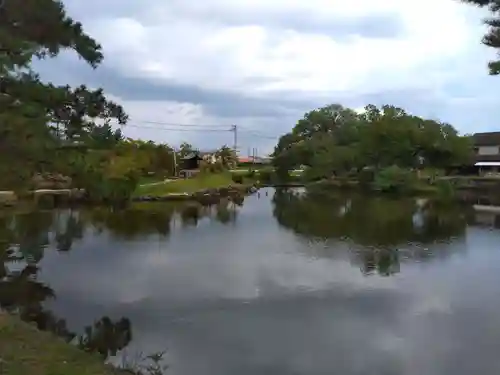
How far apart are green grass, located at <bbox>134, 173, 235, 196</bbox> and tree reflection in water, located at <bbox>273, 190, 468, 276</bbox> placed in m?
5.64

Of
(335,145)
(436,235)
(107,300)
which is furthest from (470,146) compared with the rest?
(107,300)

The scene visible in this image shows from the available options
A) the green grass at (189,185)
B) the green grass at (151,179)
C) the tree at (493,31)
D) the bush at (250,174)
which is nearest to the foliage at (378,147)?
the bush at (250,174)

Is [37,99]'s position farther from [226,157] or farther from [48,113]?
[226,157]

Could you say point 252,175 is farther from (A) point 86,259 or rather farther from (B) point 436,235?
(A) point 86,259

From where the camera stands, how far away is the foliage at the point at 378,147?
39062 mm

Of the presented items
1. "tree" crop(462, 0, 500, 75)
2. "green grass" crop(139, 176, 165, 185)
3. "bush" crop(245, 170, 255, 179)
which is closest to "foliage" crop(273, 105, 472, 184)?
"bush" crop(245, 170, 255, 179)

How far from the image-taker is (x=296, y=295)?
34.0 feet

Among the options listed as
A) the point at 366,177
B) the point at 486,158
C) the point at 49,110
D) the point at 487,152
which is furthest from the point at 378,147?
the point at 49,110

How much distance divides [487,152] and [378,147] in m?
11.1

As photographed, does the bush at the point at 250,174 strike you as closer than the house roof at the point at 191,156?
Yes

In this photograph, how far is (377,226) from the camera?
65.5ft

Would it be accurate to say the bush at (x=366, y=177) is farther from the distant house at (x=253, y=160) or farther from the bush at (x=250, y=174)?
the distant house at (x=253, y=160)

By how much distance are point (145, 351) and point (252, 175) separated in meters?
42.4

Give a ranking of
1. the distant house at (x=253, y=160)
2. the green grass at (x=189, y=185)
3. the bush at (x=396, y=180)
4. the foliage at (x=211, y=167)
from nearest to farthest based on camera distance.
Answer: the green grass at (x=189, y=185)
the bush at (x=396, y=180)
the foliage at (x=211, y=167)
the distant house at (x=253, y=160)
